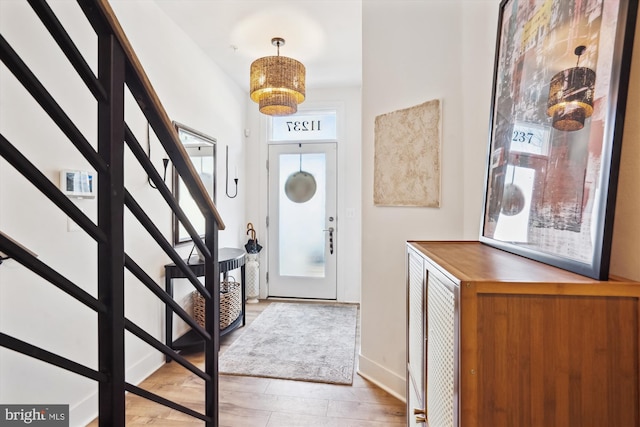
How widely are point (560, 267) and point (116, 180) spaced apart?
3.75ft

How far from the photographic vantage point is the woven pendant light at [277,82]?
8.75 ft

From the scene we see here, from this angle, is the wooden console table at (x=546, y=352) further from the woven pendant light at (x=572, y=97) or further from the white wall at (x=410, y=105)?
the white wall at (x=410, y=105)

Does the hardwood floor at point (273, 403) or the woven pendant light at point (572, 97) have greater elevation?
the woven pendant light at point (572, 97)

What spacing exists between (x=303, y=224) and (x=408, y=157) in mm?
2386

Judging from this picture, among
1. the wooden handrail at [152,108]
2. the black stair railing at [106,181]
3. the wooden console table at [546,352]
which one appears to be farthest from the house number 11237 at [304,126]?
the wooden console table at [546,352]

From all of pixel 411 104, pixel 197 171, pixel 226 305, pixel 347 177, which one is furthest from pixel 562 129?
pixel 347 177

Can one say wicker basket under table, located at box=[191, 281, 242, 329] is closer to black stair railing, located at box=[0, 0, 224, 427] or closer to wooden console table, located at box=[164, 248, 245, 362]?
wooden console table, located at box=[164, 248, 245, 362]

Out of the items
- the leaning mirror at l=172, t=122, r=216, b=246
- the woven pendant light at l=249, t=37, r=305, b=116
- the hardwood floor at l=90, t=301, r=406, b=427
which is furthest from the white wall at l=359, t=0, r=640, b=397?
the leaning mirror at l=172, t=122, r=216, b=246

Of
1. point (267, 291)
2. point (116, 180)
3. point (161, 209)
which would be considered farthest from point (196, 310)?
point (116, 180)

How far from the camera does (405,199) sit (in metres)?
2.06

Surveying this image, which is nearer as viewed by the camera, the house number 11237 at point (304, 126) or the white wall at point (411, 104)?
the white wall at point (411, 104)

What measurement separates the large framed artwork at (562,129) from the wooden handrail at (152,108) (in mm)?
1079

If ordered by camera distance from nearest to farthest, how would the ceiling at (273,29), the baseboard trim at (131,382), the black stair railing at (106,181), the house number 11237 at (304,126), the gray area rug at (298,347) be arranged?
1. the black stair railing at (106,181)
2. the baseboard trim at (131,382)
3. the gray area rug at (298,347)
4. the ceiling at (273,29)
5. the house number 11237 at (304,126)

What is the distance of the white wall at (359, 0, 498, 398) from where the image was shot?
1.77 m
